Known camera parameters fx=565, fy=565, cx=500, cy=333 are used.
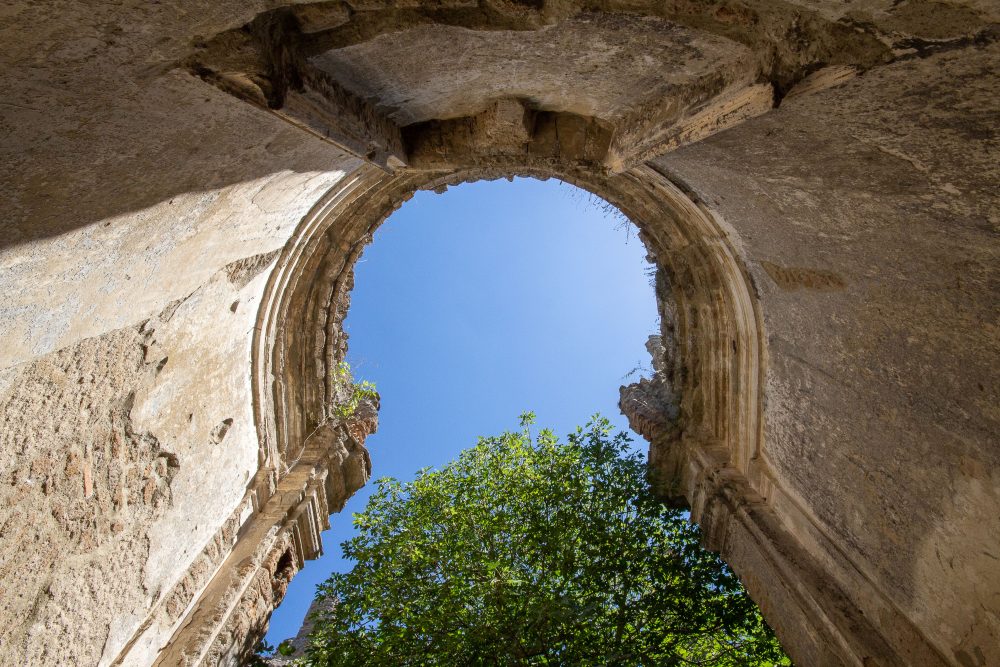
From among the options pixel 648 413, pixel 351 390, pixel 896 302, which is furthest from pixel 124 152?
pixel 648 413

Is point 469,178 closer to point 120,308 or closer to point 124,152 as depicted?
point 120,308

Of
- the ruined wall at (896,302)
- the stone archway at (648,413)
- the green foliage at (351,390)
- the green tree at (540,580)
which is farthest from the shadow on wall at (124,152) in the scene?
the green tree at (540,580)

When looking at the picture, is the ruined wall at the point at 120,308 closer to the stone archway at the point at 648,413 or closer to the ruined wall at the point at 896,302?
the stone archway at the point at 648,413

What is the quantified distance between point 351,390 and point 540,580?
3.22 meters

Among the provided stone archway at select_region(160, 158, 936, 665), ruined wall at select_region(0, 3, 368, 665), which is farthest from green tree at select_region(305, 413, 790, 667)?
ruined wall at select_region(0, 3, 368, 665)

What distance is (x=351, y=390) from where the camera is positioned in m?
7.18

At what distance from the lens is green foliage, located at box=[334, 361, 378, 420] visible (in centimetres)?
679

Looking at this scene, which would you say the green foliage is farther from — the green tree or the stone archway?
the green tree

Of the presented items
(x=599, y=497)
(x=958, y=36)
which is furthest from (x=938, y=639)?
(x=599, y=497)

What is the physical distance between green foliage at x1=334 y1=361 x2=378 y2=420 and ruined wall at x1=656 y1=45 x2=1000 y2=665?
4389mm

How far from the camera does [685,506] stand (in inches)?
269

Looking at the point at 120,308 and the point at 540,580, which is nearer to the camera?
the point at 120,308

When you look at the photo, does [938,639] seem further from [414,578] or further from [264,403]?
[264,403]

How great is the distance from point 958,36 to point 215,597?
17.5 ft
